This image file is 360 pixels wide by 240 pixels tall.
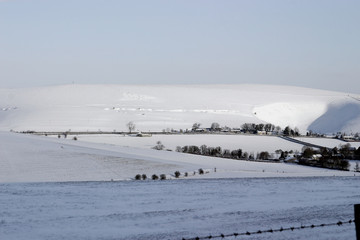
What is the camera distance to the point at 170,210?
15.7m

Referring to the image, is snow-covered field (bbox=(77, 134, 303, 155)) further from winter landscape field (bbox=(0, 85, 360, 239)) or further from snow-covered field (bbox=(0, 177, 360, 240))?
snow-covered field (bbox=(0, 177, 360, 240))

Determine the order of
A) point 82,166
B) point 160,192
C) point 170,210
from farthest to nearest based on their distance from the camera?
point 82,166 < point 160,192 < point 170,210

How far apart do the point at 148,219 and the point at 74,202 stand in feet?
12.2

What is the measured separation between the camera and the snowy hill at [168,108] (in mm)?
125000

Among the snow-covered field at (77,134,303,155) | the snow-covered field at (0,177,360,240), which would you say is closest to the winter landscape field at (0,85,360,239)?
the snow-covered field at (0,177,360,240)

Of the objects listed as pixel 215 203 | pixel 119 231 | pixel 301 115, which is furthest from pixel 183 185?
pixel 301 115

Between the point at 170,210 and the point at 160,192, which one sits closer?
the point at 170,210

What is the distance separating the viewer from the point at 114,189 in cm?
2097

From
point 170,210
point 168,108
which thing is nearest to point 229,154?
point 170,210

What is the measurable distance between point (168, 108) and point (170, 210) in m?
137

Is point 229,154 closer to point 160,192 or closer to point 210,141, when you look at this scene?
point 210,141

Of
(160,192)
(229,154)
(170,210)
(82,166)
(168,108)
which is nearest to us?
(170,210)

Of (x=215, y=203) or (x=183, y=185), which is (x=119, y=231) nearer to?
(x=215, y=203)

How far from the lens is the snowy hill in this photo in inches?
4921
